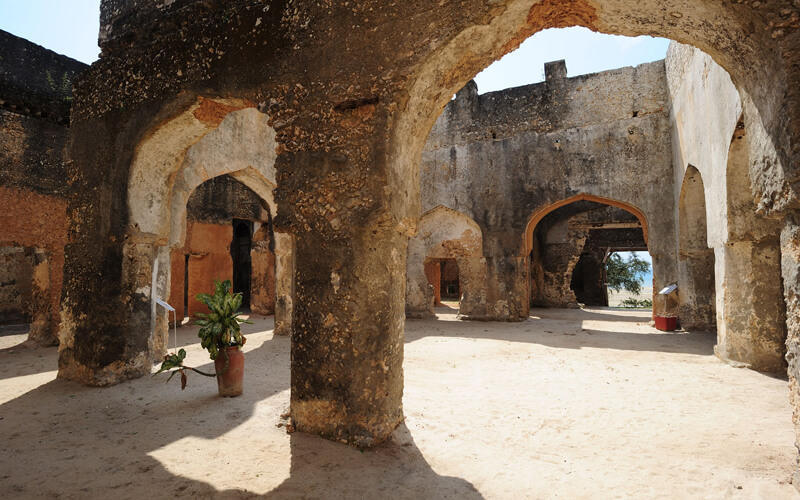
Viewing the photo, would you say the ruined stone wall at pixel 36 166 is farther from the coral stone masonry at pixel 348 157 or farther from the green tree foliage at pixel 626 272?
the green tree foliage at pixel 626 272

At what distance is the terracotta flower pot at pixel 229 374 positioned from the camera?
4.68 m

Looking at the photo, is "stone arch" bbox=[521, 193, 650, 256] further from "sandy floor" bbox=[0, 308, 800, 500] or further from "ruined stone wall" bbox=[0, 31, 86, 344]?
"ruined stone wall" bbox=[0, 31, 86, 344]

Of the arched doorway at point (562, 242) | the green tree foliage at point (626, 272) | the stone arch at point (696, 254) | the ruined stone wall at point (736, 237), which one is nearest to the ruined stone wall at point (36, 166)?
the ruined stone wall at point (736, 237)

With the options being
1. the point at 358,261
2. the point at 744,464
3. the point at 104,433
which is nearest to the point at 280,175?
the point at 358,261

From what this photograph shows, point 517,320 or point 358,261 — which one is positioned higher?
point 358,261

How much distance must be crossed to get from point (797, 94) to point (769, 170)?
0.47 metres

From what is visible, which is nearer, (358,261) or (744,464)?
(744,464)

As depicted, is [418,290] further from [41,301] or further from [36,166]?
[36,166]

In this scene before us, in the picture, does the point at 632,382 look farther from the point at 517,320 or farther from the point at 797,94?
the point at 517,320

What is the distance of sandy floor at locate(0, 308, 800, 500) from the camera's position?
2762mm

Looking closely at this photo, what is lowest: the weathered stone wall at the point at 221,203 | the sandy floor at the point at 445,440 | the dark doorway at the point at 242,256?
the sandy floor at the point at 445,440

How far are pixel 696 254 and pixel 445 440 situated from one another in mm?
8202

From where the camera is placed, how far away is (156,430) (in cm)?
376

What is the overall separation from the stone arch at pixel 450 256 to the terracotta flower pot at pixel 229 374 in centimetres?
834
